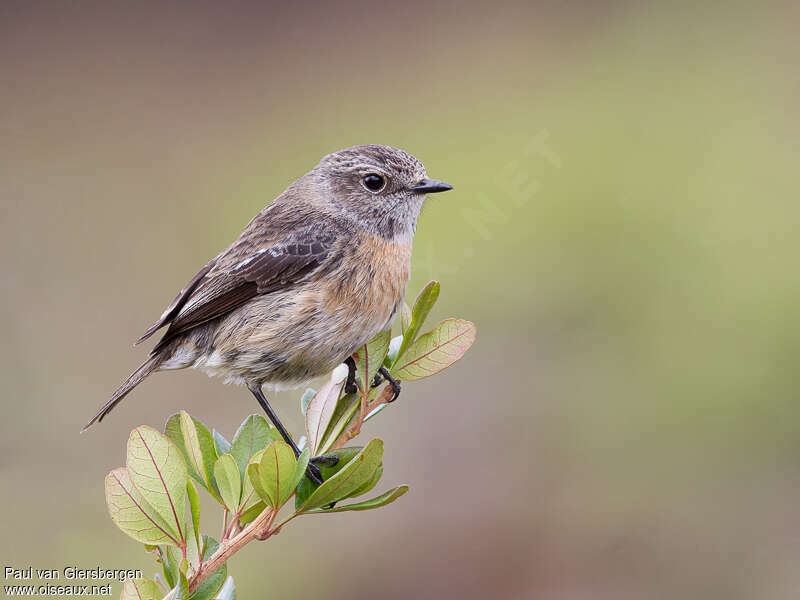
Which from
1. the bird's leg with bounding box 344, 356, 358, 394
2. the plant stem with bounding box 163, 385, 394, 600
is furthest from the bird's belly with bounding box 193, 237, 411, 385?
the plant stem with bounding box 163, 385, 394, 600

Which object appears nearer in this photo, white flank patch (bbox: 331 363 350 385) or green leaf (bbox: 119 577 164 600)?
green leaf (bbox: 119 577 164 600)

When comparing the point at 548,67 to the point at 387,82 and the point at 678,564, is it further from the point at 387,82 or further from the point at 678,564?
the point at 678,564

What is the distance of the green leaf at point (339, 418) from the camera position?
6.32 feet

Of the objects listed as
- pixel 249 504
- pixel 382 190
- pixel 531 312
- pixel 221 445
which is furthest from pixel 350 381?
pixel 531 312

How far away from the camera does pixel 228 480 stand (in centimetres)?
165

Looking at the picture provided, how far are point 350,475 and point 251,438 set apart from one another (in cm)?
30

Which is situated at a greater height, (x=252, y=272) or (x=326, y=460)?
(x=252, y=272)

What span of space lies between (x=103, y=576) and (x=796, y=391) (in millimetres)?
4791

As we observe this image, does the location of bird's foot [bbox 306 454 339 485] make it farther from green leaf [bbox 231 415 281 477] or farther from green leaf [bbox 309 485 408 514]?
green leaf [bbox 309 485 408 514]

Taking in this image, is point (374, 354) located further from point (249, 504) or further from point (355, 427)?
point (249, 504)

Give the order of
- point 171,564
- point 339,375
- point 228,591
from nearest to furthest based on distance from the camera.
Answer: point 228,591 → point 171,564 → point 339,375

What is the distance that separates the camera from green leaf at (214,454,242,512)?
1.63 meters

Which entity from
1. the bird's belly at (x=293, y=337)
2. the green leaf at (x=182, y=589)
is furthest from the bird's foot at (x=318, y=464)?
the bird's belly at (x=293, y=337)

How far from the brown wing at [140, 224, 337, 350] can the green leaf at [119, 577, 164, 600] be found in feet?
5.54
